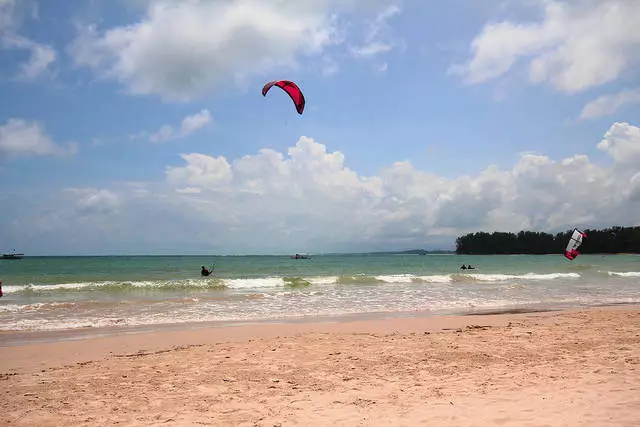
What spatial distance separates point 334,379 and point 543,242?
126 metres

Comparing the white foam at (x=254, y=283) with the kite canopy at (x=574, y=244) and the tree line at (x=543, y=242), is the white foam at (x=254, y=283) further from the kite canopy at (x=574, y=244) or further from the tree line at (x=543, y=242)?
the tree line at (x=543, y=242)

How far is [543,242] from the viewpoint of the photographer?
387 ft

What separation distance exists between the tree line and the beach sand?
71.5 m

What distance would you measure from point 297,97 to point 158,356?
7.70 m

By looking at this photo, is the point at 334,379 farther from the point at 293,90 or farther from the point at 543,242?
the point at 543,242

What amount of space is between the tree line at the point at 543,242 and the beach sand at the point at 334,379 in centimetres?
7149

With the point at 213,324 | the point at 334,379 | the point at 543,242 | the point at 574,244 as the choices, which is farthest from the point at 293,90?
the point at 543,242

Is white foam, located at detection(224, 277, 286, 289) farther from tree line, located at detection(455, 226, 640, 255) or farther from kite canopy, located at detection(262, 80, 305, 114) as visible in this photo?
tree line, located at detection(455, 226, 640, 255)

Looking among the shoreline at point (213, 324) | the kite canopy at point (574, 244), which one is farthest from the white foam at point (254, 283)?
the kite canopy at point (574, 244)

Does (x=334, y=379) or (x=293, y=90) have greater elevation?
(x=293, y=90)

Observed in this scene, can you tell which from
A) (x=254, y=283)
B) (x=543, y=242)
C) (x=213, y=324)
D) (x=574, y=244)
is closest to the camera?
(x=213, y=324)

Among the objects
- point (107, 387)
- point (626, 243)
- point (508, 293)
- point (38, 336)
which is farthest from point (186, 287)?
point (626, 243)

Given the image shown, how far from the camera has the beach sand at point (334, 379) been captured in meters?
4.82

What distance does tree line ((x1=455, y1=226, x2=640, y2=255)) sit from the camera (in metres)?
101
